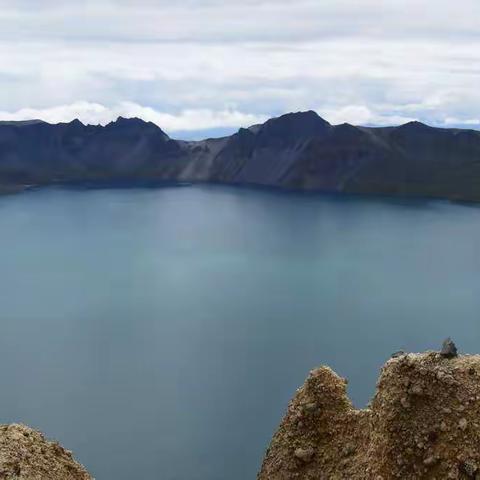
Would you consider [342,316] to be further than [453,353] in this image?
Yes

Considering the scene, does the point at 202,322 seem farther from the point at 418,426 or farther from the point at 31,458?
the point at 418,426

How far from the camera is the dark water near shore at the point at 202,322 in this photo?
4369cm

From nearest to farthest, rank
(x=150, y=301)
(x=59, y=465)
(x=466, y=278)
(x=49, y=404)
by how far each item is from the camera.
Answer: (x=59, y=465) → (x=49, y=404) → (x=150, y=301) → (x=466, y=278)

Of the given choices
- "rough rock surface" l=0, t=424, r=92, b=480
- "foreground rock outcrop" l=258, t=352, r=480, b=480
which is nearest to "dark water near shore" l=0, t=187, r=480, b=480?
"rough rock surface" l=0, t=424, r=92, b=480

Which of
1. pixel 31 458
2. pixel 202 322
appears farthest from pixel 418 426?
pixel 202 322

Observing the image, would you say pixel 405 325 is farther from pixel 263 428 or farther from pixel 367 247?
pixel 367 247

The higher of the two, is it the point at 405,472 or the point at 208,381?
the point at 405,472

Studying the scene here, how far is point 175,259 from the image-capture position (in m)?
107

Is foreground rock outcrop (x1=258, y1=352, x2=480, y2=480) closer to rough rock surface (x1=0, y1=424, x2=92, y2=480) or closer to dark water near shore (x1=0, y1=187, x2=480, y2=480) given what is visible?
rough rock surface (x1=0, y1=424, x2=92, y2=480)

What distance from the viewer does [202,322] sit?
6812 centimetres

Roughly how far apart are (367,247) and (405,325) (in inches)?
1959

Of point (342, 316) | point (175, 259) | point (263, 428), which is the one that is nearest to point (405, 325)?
point (342, 316)

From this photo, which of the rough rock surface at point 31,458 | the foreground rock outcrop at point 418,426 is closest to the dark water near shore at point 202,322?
the rough rock surface at point 31,458

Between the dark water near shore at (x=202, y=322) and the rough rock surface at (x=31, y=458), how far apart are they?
20659 millimetres
